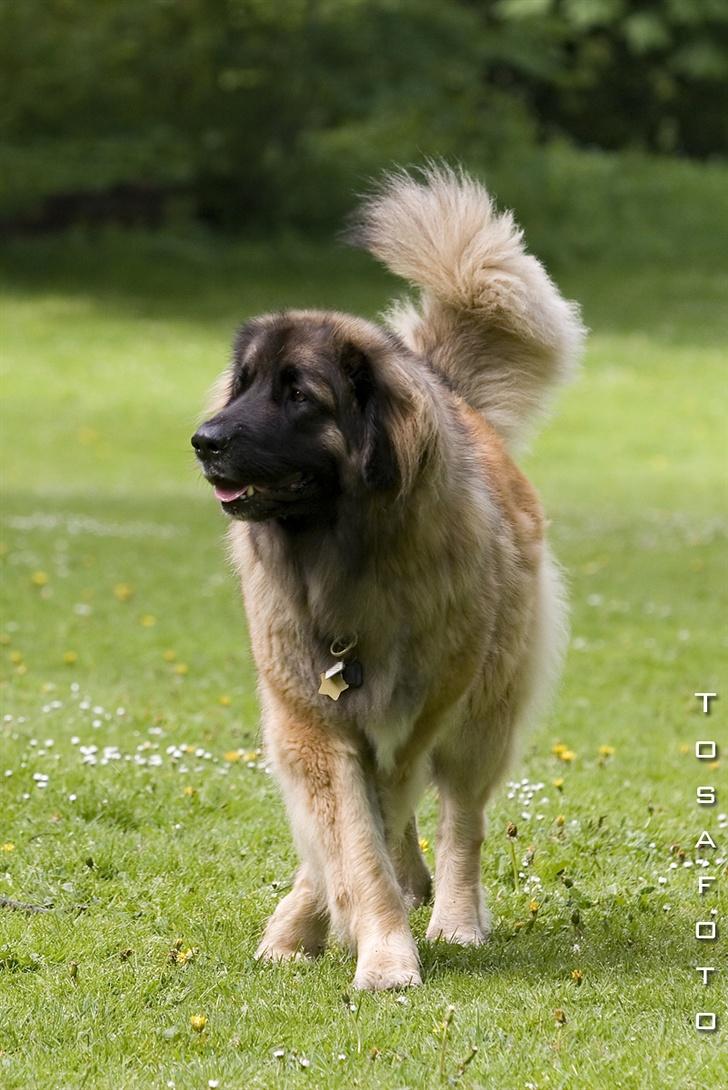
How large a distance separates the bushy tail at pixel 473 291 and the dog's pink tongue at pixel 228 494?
1.70 metres

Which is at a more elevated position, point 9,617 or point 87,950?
point 87,950

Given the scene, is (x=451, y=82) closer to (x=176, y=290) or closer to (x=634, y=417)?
(x=176, y=290)

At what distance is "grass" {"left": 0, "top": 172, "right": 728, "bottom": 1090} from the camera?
4.58 m

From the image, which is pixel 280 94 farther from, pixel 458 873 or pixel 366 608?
pixel 366 608

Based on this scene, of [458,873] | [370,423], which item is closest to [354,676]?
[370,423]

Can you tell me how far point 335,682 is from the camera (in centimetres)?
538

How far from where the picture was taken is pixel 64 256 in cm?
3212

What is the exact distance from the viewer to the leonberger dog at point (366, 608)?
5.26 meters

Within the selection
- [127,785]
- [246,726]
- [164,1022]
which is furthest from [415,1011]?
[246,726]

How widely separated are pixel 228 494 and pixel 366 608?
60 cm

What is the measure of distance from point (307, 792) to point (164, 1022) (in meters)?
0.98

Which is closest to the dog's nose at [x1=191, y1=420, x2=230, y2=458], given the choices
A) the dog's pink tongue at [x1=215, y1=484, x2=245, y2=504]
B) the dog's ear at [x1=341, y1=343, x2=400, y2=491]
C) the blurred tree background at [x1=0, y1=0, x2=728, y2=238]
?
the dog's pink tongue at [x1=215, y1=484, x2=245, y2=504]

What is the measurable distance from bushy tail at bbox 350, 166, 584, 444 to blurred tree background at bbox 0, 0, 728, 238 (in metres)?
23.5

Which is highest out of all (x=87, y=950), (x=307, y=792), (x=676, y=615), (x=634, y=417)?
(x=307, y=792)
